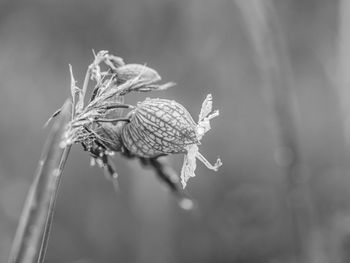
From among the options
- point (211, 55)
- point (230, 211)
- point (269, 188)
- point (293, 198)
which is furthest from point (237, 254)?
point (211, 55)

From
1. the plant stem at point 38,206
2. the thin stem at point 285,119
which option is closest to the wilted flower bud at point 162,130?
the plant stem at point 38,206

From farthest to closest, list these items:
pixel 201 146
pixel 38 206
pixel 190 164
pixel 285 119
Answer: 1. pixel 201 146
2. pixel 285 119
3. pixel 190 164
4. pixel 38 206

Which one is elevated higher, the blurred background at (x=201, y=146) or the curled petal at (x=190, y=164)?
the blurred background at (x=201, y=146)

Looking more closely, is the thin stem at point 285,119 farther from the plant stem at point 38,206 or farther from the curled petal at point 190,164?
the plant stem at point 38,206

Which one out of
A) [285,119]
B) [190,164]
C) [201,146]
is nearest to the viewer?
[190,164]

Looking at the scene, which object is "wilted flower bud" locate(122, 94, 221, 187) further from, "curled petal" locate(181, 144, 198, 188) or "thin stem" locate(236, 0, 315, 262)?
"thin stem" locate(236, 0, 315, 262)

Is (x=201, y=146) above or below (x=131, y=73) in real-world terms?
above

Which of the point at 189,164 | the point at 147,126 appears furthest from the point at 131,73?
the point at 189,164

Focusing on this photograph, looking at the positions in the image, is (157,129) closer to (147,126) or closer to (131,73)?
(147,126)
